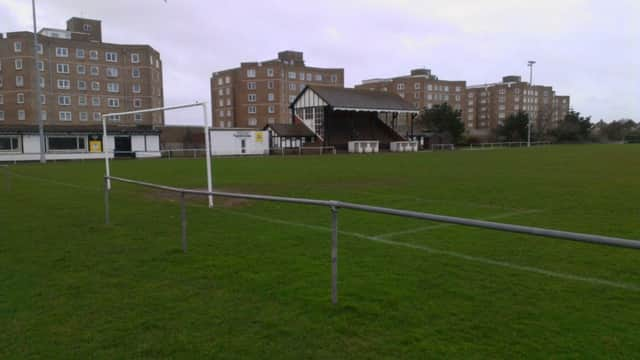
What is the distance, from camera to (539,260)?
6910 millimetres

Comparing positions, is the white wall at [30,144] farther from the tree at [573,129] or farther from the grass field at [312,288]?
the tree at [573,129]

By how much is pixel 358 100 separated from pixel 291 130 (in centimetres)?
1056

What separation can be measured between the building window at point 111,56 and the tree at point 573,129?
81.0 meters

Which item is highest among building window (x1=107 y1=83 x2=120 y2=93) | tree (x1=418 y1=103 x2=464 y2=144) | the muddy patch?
building window (x1=107 y1=83 x2=120 y2=93)

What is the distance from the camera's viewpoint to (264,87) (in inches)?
4077

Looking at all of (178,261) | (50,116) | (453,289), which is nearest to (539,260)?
(453,289)

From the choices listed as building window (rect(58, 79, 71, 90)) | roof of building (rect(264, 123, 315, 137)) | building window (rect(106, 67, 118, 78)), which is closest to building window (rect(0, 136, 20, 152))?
roof of building (rect(264, 123, 315, 137))

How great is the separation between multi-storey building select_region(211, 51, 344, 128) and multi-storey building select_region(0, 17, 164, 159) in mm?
19120

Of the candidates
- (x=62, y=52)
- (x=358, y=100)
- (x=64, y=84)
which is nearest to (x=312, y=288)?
(x=358, y=100)

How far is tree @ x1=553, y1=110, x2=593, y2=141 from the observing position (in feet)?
307

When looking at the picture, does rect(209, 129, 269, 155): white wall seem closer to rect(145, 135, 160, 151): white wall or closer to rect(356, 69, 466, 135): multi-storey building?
rect(145, 135, 160, 151): white wall

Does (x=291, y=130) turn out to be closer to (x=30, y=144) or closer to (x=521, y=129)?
(x=30, y=144)

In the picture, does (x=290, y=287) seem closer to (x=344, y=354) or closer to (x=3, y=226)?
(x=344, y=354)

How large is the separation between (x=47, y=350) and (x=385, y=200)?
10.9m
